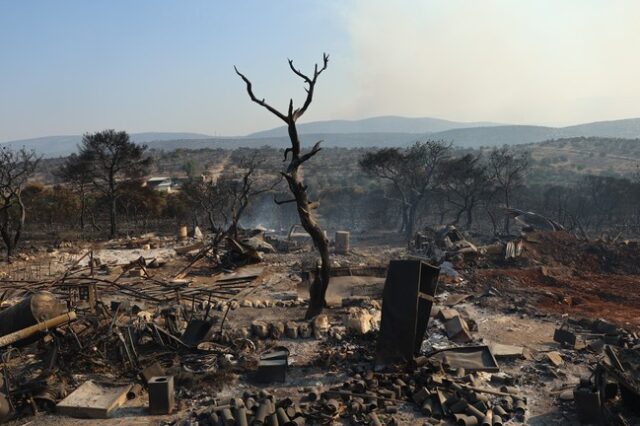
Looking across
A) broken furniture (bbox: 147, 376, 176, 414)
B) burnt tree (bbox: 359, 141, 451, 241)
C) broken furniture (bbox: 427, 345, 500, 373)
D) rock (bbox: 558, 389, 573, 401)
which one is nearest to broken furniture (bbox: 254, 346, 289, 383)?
broken furniture (bbox: 147, 376, 176, 414)

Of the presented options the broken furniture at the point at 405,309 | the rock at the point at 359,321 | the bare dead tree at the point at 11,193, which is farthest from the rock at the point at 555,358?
the bare dead tree at the point at 11,193

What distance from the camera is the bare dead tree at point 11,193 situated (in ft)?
64.3

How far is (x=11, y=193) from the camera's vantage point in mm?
20141

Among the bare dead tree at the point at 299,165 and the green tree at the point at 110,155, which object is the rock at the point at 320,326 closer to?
the bare dead tree at the point at 299,165

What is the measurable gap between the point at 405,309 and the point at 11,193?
744 inches

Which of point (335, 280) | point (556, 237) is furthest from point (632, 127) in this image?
point (335, 280)

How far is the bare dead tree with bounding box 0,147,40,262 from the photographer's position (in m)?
19.6

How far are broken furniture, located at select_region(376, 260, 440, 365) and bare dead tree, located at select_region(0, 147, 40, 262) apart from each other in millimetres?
16539

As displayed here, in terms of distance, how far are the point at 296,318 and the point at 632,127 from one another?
648 ft

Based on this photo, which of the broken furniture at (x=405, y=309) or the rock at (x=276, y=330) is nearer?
the broken furniture at (x=405, y=309)

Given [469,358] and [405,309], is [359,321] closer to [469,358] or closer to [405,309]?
[405,309]

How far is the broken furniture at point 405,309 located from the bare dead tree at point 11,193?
16.5 meters

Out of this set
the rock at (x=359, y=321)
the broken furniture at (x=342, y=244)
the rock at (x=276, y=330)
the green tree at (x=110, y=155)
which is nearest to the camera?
the rock at (x=359, y=321)

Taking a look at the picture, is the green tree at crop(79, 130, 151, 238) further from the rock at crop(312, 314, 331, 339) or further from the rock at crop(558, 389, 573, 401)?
the rock at crop(558, 389, 573, 401)
